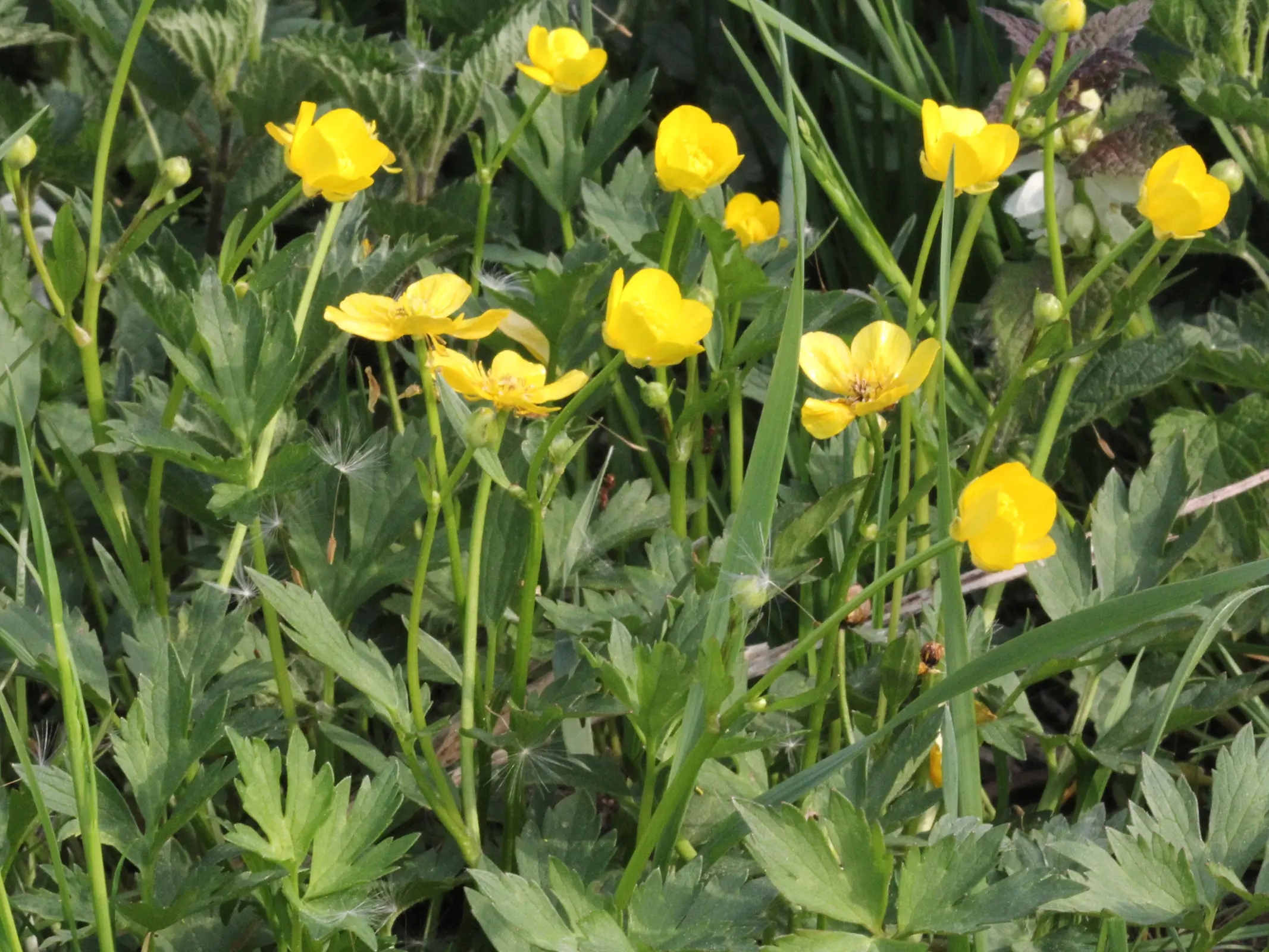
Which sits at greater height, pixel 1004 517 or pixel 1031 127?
pixel 1031 127

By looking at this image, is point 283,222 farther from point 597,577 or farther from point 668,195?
point 597,577

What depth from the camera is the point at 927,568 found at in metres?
1.27

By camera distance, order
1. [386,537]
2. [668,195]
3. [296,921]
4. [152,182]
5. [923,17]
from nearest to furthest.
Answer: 1. [296,921]
2. [386,537]
3. [668,195]
4. [152,182]
5. [923,17]

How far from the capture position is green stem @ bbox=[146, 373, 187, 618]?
3.55 ft

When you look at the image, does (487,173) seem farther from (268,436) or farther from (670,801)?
(670,801)

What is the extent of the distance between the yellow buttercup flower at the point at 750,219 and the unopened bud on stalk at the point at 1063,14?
29cm

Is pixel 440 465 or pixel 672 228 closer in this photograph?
pixel 440 465

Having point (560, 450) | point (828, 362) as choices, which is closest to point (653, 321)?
point (560, 450)

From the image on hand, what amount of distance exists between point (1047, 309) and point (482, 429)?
473mm

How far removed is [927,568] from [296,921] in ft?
2.17

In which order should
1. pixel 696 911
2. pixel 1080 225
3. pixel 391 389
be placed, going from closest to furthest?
pixel 696 911, pixel 391 389, pixel 1080 225

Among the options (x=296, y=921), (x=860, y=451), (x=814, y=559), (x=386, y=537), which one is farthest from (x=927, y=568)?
(x=296, y=921)

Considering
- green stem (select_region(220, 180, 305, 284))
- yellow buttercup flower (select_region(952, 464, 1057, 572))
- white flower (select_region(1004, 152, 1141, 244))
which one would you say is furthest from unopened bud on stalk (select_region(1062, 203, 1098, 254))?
green stem (select_region(220, 180, 305, 284))

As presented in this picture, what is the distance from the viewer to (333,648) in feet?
3.08
